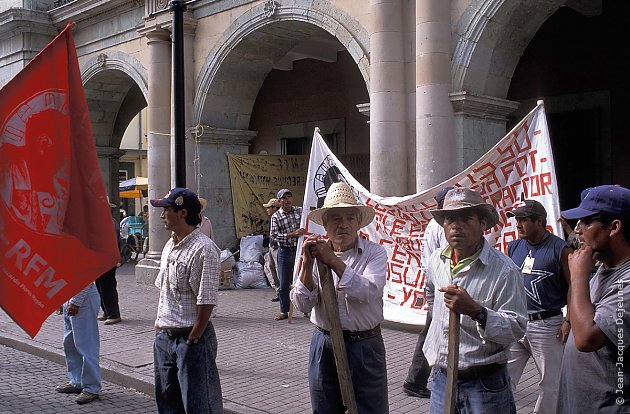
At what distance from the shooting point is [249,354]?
750 centimetres

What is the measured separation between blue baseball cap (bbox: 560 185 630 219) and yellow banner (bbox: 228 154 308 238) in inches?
449

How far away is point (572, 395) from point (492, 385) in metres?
0.50

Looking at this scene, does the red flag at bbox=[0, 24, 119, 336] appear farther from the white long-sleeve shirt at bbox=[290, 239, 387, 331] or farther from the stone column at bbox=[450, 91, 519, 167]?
the stone column at bbox=[450, 91, 519, 167]

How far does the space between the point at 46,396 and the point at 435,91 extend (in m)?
5.89

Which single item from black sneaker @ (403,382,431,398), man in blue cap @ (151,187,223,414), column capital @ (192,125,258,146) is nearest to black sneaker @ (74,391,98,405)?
man in blue cap @ (151,187,223,414)

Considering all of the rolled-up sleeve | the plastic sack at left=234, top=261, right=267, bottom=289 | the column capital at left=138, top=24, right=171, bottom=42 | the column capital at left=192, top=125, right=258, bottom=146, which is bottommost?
the plastic sack at left=234, top=261, right=267, bottom=289

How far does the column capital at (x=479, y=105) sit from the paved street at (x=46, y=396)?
5.37 metres

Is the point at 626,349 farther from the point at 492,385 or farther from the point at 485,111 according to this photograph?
the point at 485,111

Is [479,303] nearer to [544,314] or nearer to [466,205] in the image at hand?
[466,205]

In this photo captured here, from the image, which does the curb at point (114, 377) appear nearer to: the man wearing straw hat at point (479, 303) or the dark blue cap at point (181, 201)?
the dark blue cap at point (181, 201)

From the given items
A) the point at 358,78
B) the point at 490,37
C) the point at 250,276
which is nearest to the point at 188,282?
the point at 490,37

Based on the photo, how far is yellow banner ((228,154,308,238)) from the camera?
45.5 ft

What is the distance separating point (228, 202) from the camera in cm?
1385

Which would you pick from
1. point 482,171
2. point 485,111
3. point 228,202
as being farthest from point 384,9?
point 228,202
